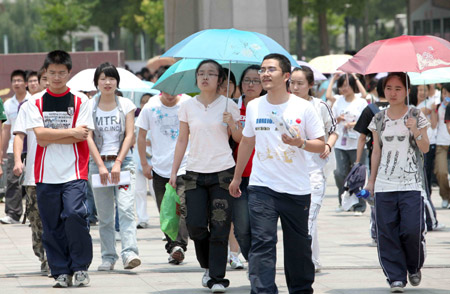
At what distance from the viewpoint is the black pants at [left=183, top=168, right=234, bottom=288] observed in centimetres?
768

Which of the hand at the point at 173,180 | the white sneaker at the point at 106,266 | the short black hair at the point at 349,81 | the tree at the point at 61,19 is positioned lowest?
the white sneaker at the point at 106,266

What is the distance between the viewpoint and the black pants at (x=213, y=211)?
7.68 metres

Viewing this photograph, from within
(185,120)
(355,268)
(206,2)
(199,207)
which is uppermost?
(206,2)

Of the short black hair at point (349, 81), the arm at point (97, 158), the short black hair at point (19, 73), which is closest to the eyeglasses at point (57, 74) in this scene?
the arm at point (97, 158)

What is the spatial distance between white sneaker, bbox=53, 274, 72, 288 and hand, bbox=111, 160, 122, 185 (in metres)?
1.15

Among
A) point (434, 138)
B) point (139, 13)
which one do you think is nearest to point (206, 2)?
point (434, 138)

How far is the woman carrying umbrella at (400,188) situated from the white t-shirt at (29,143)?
2989 mm

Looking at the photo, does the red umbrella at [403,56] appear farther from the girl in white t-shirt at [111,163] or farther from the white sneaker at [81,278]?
the white sneaker at [81,278]

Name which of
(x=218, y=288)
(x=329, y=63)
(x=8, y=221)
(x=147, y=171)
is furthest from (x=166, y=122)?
(x=329, y=63)

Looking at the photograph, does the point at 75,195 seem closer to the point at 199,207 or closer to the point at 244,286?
the point at 199,207

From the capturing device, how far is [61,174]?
7.87 metres

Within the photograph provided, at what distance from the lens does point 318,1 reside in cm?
4331

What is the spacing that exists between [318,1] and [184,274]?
1414 inches

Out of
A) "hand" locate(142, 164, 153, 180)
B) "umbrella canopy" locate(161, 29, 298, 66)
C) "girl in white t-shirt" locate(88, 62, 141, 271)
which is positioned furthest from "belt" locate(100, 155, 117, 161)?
"umbrella canopy" locate(161, 29, 298, 66)
